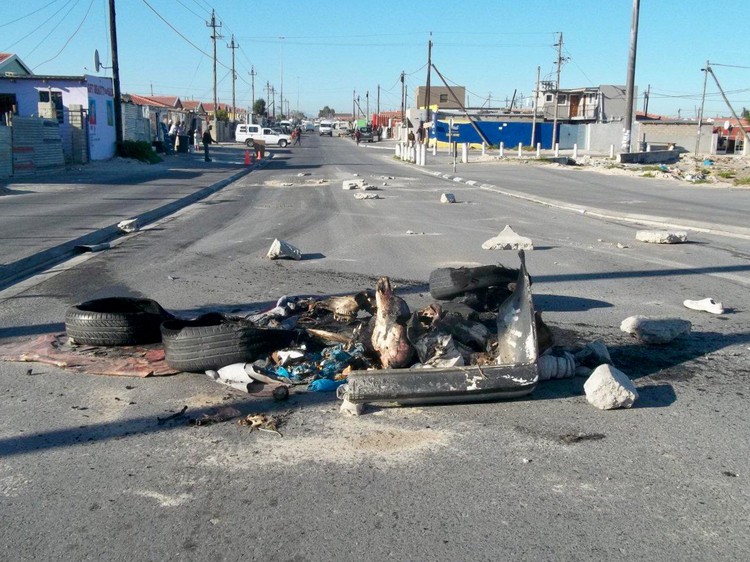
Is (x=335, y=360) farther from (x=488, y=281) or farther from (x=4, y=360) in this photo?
(x=4, y=360)

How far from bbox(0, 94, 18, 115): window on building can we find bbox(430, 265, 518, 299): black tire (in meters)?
34.3

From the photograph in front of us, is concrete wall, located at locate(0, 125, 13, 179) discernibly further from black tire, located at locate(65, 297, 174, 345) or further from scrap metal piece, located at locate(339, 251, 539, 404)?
scrap metal piece, located at locate(339, 251, 539, 404)

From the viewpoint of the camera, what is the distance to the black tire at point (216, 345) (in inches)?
221

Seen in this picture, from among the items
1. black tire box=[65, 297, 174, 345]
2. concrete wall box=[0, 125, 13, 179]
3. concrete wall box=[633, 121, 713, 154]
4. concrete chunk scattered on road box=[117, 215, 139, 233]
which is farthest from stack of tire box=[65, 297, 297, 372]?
concrete wall box=[633, 121, 713, 154]

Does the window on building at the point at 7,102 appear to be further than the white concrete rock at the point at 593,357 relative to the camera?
Yes

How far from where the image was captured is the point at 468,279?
23.4 feet

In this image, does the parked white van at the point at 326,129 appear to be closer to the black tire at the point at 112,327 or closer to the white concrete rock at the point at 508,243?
the white concrete rock at the point at 508,243

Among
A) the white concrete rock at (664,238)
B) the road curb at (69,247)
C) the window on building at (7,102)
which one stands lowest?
the road curb at (69,247)

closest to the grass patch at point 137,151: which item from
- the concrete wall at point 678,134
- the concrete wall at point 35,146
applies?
the concrete wall at point 35,146

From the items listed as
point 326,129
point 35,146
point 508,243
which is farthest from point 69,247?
point 326,129

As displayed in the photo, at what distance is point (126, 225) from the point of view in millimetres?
14469

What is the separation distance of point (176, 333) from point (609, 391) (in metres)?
3.15

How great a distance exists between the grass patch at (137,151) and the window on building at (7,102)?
204 inches

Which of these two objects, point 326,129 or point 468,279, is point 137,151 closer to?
point 468,279
